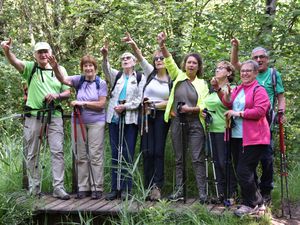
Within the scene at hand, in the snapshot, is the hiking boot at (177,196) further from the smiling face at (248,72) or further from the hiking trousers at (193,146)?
the smiling face at (248,72)

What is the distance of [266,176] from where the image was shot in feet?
18.0

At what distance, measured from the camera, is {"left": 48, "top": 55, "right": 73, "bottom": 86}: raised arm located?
18.0 feet

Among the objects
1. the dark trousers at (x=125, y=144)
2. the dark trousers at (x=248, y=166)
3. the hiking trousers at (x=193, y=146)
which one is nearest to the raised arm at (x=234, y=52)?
the hiking trousers at (x=193, y=146)

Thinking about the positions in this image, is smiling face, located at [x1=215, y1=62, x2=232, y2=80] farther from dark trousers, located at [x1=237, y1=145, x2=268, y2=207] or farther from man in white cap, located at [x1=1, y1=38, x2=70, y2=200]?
man in white cap, located at [x1=1, y1=38, x2=70, y2=200]

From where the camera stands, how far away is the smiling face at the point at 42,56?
571 centimetres

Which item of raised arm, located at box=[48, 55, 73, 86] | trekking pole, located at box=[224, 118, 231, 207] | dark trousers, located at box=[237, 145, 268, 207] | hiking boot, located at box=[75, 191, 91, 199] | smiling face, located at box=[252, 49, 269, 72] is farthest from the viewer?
hiking boot, located at box=[75, 191, 91, 199]

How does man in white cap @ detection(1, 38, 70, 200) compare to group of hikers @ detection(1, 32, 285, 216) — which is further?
man in white cap @ detection(1, 38, 70, 200)

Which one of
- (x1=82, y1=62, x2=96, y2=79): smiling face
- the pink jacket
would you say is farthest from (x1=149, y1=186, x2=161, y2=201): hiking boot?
(x1=82, y1=62, x2=96, y2=79): smiling face

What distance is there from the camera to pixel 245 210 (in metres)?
4.94

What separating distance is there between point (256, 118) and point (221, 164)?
0.96 meters

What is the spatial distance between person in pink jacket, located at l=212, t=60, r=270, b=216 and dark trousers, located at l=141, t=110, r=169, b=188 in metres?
0.96

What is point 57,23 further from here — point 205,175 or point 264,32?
point 205,175

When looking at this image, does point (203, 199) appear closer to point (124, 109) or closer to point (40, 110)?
point (124, 109)

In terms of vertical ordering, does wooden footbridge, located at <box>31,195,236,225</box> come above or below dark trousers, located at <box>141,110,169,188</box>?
below
